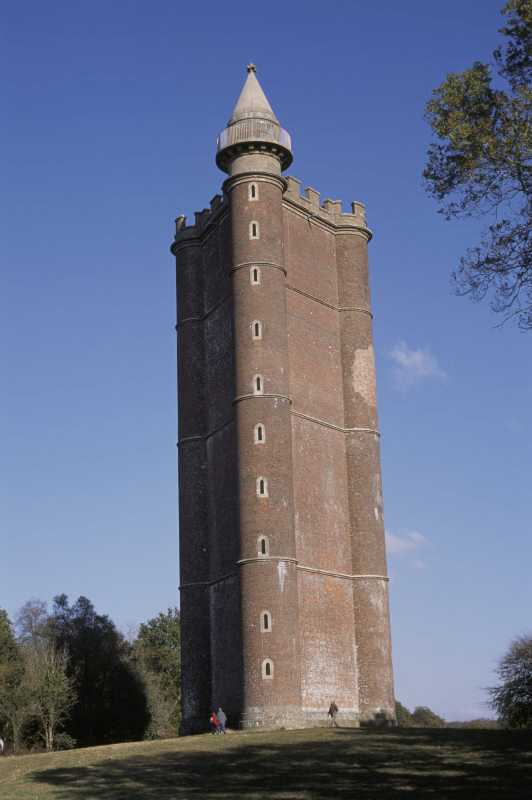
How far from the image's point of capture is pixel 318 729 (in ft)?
108

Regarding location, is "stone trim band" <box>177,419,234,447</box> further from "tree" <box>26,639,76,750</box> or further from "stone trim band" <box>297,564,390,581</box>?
"tree" <box>26,639,76,750</box>

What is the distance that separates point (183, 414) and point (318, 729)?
16213 mm

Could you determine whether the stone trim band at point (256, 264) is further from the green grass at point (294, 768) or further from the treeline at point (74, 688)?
the treeline at point (74, 688)

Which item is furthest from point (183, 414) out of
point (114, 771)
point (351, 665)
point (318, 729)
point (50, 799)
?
point (50, 799)

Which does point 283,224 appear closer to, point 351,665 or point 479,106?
point 351,665

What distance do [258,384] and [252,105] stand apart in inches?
544

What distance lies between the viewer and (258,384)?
3847 cm

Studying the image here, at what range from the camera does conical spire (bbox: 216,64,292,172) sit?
4191 centimetres

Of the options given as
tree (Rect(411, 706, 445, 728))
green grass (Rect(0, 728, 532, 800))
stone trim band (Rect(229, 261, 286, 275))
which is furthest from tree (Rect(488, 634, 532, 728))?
tree (Rect(411, 706, 445, 728))

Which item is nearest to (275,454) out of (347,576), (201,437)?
(201,437)

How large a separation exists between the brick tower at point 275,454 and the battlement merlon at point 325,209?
0.11 meters

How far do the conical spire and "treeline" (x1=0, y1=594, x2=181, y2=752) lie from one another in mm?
26698

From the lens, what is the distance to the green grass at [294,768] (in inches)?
782

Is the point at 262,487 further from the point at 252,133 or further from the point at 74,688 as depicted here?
the point at 74,688
